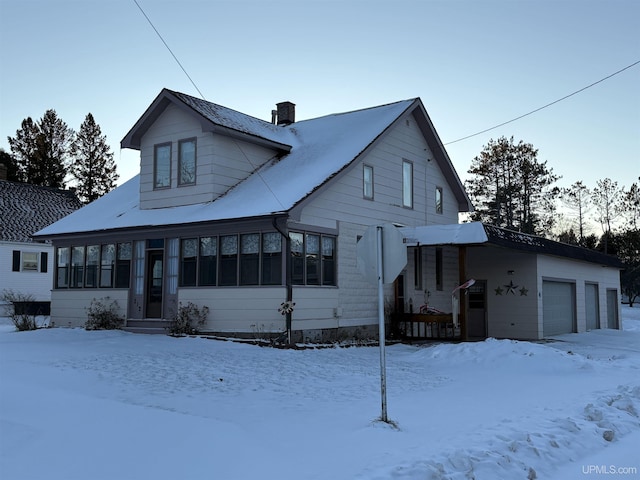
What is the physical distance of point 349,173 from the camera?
20344mm

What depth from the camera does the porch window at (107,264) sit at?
21945mm

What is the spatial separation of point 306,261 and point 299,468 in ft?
39.7

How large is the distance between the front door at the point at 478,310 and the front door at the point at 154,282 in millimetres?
11705

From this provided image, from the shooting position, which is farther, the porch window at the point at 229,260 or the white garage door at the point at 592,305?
the white garage door at the point at 592,305

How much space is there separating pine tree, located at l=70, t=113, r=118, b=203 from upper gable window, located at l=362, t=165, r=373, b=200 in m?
45.1

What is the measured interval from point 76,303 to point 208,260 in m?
6.58

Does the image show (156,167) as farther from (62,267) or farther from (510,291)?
(510,291)

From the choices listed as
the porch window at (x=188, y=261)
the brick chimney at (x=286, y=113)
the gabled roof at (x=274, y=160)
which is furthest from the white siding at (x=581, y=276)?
the porch window at (x=188, y=261)

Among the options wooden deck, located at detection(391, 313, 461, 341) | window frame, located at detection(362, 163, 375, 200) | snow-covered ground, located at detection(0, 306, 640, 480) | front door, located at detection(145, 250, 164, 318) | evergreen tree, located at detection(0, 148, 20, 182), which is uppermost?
evergreen tree, located at detection(0, 148, 20, 182)

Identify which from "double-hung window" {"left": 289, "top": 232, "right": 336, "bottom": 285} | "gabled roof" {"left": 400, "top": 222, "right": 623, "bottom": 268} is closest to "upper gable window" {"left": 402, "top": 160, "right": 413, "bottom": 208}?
"gabled roof" {"left": 400, "top": 222, "right": 623, "bottom": 268}

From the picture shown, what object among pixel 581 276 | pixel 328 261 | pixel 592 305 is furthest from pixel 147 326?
pixel 592 305

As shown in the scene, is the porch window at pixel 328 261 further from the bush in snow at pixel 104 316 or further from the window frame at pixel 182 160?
the bush in snow at pixel 104 316

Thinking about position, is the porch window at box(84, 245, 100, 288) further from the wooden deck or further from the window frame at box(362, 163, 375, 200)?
the wooden deck

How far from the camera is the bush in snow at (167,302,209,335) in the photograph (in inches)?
741
